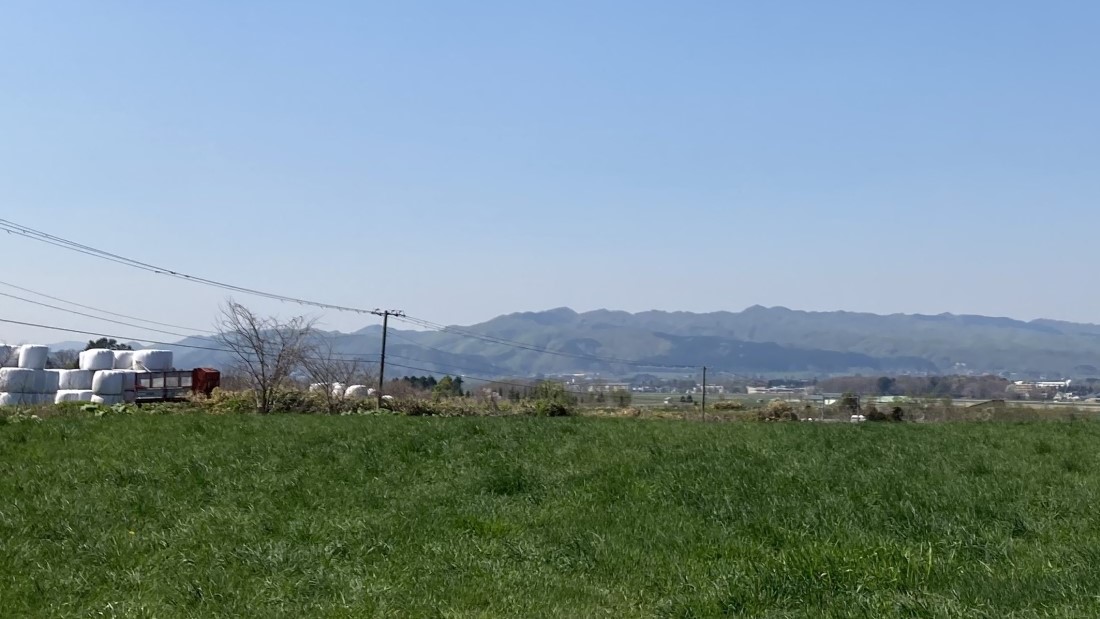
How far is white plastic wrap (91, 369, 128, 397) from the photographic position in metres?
51.0

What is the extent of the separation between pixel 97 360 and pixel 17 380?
19.9ft

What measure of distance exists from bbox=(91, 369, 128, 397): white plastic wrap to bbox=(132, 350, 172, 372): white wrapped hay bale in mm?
3697

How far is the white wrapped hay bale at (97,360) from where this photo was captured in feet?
182

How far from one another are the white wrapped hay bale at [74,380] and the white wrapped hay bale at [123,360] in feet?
11.2

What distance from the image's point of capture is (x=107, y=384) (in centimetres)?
5112

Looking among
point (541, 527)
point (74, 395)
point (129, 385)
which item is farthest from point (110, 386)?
point (541, 527)

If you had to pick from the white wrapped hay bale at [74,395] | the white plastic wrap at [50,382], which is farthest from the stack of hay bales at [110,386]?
the white plastic wrap at [50,382]

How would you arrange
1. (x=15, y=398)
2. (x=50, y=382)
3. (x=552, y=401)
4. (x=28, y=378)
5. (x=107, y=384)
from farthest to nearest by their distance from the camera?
(x=552, y=401) < (x=50, y=382) < (x=107, y=384) < (x=28, y=378) < (x=15, y=398)

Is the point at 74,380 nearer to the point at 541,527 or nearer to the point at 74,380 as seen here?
the point at 74,380

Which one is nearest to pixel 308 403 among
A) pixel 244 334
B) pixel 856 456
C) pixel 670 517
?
pixel 244 334

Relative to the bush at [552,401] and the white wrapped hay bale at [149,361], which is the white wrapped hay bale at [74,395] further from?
the bush at [552,401]

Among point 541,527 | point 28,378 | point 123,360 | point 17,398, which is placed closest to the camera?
point 541,527

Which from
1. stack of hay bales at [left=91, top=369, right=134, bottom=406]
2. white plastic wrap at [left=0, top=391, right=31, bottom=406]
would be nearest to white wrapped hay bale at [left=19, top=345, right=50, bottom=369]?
white plastic wrap at [left=0, top=391, right=31, bottom=406]

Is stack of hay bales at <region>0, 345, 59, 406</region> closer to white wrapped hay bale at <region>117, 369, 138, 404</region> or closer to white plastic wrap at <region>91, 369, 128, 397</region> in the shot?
white plastic wrap at <region>91, 369, 128, 397</region>
